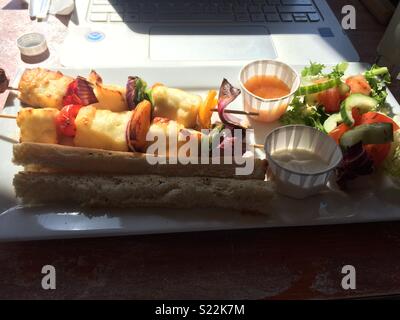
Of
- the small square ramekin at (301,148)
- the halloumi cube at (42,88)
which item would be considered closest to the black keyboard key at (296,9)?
the small square ramekin at (301,148)

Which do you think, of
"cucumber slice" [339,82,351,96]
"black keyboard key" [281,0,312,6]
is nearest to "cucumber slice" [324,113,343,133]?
"cucumber slice" [339,82,351,96]

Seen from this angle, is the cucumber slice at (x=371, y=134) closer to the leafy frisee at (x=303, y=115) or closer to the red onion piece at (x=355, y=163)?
the red onion piece at (x=355, y=163)

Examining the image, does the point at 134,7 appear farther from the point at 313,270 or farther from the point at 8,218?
the point at 313,270

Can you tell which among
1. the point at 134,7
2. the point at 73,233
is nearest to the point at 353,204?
the point at 73,233

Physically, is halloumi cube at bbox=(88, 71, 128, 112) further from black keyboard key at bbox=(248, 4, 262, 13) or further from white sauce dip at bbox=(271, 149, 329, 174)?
black keyboard key at bbox=(248, 4, 262, 13)

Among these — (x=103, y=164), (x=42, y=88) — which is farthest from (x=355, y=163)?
(x=42, y=88)

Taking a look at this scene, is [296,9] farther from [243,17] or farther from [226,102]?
[226,102]
